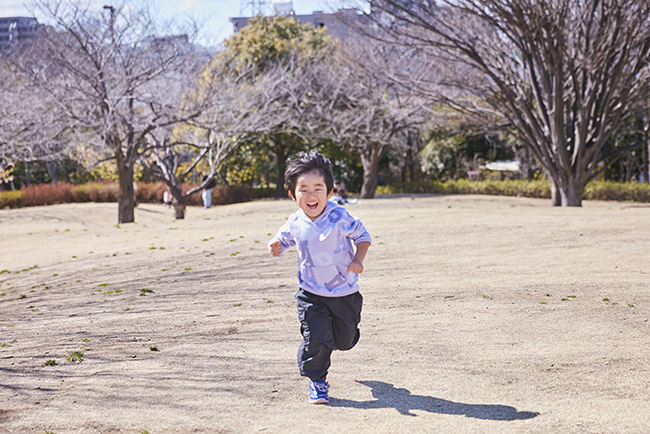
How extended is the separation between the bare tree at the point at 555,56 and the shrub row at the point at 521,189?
977 cm

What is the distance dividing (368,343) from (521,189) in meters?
28.4

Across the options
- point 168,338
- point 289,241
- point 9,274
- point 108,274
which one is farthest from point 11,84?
point 289,241

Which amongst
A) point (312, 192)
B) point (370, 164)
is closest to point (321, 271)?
point (312, 192)

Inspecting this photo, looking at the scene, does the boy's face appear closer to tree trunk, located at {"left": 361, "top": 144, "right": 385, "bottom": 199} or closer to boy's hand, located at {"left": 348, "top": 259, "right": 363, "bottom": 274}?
boy's hand, located at {"left": 348, "top": 259, "right": 363, "bottom": 274}

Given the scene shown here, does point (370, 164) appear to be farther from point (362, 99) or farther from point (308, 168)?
point (308, 168)

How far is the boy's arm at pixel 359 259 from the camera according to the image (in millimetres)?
3477

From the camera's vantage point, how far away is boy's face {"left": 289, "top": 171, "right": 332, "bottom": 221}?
3.63m

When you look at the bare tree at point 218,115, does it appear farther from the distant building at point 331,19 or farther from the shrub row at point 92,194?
the shrub row at point 92,194

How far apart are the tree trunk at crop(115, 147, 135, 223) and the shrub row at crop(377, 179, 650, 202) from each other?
1930 cm

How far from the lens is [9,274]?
1039cm

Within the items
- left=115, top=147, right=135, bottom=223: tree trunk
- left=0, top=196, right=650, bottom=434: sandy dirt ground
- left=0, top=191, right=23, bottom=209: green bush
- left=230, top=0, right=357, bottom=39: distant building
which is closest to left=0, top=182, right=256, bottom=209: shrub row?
left=0, top=191, right=23, bottom=209: green bush

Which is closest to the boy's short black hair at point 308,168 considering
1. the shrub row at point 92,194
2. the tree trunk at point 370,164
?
the tree trunk at point 370,164

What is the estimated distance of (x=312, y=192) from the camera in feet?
11.9

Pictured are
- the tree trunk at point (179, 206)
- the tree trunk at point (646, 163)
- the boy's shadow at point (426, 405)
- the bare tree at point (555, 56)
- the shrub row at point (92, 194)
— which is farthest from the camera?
the shrub row at point (92, 194)
